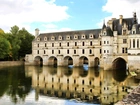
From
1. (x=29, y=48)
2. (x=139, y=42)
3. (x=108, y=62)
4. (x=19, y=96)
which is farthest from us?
(x=29, y=48)

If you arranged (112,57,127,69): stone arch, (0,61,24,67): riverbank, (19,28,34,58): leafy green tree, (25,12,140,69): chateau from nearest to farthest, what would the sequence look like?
(25,12,140,69): chateau, (112,57,127,69): stone arch, (0,61,24,67): riverbank, (19,28,34,58): leafy green tree

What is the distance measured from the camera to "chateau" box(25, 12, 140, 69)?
42094 mm

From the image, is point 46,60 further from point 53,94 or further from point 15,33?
point 53,94

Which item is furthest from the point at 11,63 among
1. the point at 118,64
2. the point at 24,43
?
the point at 118,64

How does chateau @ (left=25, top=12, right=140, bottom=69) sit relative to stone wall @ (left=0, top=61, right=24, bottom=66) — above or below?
above

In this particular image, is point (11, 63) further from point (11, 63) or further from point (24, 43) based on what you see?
point (24, 43)

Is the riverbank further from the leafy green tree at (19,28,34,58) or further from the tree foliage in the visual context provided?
the leafy green tree at (19,28,34,58)

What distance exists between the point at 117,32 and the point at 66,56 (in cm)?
1604

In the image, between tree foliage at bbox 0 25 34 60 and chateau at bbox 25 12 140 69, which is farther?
tree foliage at bbox 0 25 34 60

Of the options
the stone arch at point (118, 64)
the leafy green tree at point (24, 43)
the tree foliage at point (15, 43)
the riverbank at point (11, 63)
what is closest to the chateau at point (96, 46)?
the stone arch at point (118, 64)

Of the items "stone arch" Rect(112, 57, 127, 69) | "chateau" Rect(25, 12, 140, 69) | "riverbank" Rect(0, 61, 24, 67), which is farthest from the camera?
"riverbank" Rect(0, 61, 24, 67)

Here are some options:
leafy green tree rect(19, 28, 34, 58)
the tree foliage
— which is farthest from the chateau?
leafy green tree rect(19, 28, 34, 58)

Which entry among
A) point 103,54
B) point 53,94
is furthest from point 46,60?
point 53,94

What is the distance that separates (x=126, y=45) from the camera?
4638cm
